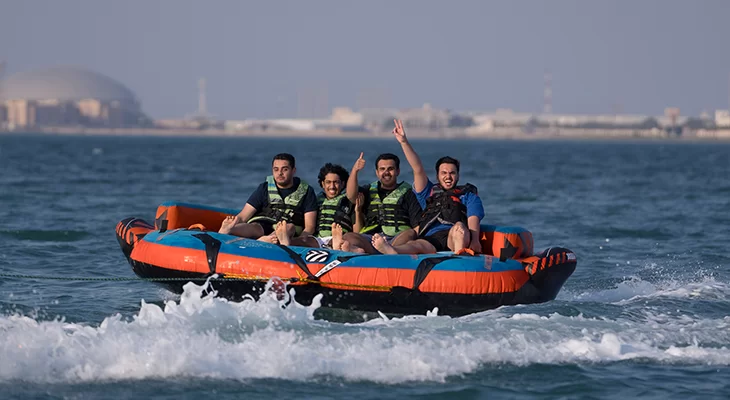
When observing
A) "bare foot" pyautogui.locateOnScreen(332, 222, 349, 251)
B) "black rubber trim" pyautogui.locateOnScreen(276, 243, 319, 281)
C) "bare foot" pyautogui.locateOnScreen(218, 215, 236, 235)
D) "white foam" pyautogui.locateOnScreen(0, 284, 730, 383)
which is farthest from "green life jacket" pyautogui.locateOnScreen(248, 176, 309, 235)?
"white foam" pyautogui.locateOnScreen(0, 284, 730, 383)

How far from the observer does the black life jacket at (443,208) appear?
862cm

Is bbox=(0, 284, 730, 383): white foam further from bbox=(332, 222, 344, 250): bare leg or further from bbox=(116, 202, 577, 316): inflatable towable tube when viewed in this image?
bbox=(332, 222, 344, 250): bare leg

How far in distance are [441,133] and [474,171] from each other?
141 metres

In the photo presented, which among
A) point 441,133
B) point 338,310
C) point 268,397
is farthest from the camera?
point 441,133

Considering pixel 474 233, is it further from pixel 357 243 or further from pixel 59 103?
pixel 59 103

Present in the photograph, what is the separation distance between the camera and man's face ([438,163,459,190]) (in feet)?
28.2

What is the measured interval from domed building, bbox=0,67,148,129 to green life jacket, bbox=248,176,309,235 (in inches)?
6567

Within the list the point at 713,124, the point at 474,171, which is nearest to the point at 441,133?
the point at 713,124

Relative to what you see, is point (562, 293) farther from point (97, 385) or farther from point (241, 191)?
point (241, 191)

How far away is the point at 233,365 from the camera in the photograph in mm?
6465

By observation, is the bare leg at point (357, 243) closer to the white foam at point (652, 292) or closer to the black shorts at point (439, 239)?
the black shorts at point (439, 239)

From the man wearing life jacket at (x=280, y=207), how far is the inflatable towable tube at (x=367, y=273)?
42cm

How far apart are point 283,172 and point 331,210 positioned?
512 mm

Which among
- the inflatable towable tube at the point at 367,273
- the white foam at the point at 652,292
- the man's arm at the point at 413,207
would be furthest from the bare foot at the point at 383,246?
the white foam at the point at 652,292
